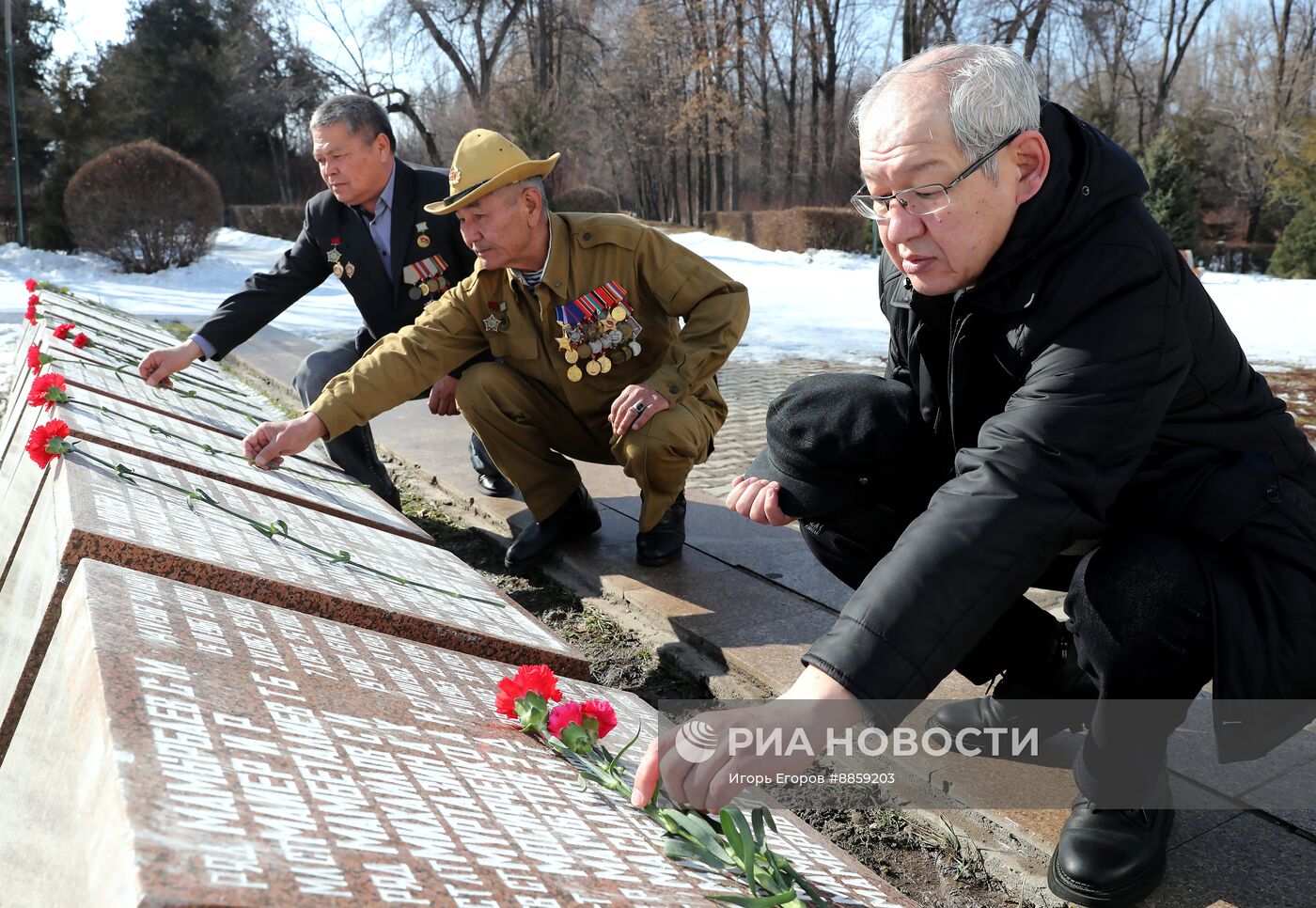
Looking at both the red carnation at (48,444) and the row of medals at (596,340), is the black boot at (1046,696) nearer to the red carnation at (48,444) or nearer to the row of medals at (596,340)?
the row of medals at (596,340)

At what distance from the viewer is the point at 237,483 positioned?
106 inches

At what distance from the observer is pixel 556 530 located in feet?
11.9

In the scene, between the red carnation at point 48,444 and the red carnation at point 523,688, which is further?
the red carnation at point 48,444

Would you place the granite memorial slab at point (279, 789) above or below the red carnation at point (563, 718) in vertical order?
above

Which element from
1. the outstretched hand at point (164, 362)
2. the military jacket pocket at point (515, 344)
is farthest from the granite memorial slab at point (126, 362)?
the military jacket pocket at point (515, 344)

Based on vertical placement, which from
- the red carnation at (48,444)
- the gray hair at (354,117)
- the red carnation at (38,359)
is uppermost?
the gray hair at (354,117)

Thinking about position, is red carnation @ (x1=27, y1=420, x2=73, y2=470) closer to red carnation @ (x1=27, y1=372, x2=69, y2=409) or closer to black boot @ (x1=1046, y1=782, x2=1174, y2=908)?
red carnation @ (x1=27, y1=372, x2=69, y2=409)

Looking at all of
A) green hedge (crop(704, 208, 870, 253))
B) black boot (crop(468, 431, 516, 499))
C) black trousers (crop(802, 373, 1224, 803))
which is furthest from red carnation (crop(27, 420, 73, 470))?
green hedge (crop(704, 208, 870, 253))

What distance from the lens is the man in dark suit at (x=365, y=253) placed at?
3.95 m

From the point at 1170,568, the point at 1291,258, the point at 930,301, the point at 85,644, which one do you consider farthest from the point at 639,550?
the point at 1291,258

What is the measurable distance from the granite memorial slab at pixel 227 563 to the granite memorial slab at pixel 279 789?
12 cm

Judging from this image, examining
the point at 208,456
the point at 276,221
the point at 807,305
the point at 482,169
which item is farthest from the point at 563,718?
the point at 276,221

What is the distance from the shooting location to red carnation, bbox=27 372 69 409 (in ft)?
8.81

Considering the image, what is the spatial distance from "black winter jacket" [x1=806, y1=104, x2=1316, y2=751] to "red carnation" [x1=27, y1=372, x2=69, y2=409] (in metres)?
2.15
